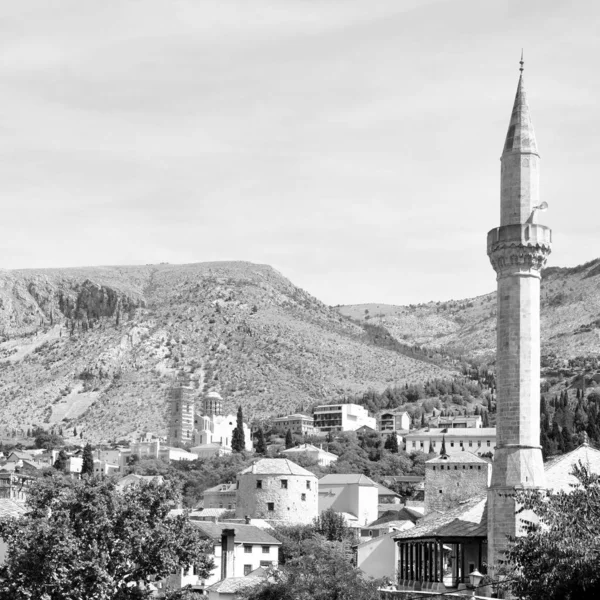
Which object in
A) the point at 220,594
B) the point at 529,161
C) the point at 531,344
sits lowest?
the point at 220,594

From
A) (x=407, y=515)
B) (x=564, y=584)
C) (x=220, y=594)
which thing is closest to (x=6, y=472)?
(x=407, y=515)

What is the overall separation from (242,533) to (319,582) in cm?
3734

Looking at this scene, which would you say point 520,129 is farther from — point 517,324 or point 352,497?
point 352,497

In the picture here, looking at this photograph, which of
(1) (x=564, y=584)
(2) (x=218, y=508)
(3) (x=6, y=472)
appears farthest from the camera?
(3) (x=6, y=472)

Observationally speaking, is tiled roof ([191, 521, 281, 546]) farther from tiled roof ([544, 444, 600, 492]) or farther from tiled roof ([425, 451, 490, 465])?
tiled roof ([544, 444, 600, 492])

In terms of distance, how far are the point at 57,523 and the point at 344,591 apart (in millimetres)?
9738

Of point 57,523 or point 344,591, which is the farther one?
point 344,591

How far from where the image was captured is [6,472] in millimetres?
173500

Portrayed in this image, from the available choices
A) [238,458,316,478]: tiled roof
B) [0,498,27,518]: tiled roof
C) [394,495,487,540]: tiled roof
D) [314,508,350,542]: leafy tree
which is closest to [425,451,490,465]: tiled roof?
[314,508,350,542]: leafy tree

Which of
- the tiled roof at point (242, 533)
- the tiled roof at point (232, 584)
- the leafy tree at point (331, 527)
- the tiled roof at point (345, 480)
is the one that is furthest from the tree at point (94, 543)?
the tiled roof at point (345, 480)

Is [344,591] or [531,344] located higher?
[531,344]

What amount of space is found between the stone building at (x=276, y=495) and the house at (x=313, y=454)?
62.4 meters

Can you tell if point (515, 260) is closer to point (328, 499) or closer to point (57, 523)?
point (57, 523)

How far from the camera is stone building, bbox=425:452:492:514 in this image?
106m
